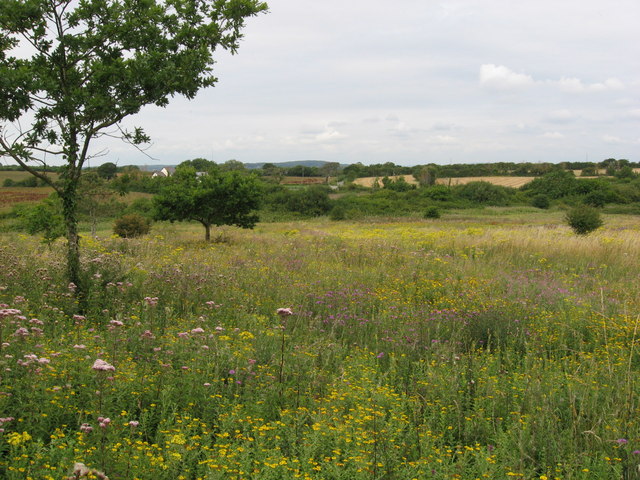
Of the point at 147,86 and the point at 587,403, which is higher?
the point at 147,86

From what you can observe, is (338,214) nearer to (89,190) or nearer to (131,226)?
(131,226)

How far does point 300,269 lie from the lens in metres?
10.5

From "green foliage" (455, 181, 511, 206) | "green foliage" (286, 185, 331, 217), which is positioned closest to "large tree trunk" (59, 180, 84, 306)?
"green foliage" (286, 185, 331, 217)

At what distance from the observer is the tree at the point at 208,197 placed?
24.2m

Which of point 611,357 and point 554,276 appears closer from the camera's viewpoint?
point 611,357

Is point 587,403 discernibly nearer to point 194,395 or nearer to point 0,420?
point 194,395

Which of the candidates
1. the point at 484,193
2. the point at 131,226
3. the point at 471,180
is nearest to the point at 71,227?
the point at 131,226

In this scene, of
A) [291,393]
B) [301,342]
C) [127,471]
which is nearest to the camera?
[127,471]


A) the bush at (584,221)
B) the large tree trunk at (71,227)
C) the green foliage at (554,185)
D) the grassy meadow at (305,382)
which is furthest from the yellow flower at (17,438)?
the green foliage at (554,185)

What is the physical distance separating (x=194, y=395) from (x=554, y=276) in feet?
30.2

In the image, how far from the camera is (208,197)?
80.0ft

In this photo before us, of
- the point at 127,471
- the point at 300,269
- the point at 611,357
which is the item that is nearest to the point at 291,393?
the point at 127,471

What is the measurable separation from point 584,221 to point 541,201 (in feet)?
192

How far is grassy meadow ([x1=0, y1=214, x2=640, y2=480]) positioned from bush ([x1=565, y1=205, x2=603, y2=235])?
608 inches
